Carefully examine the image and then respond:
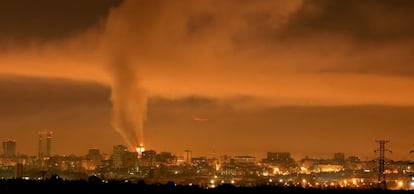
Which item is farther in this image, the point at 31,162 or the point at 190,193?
the point at 31,162

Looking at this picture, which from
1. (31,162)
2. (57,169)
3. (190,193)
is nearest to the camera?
(190,193)

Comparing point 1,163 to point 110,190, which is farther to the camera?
point 1,163

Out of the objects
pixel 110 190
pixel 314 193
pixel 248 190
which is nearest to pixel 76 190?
pixel 110 190

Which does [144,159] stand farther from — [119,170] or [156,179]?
[156,179]

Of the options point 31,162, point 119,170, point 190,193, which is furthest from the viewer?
point 31,162

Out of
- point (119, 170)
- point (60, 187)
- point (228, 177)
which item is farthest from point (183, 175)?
point (60, 187)

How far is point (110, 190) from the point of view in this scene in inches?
2040

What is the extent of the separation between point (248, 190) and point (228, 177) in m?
34.8

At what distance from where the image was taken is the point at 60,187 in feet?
176

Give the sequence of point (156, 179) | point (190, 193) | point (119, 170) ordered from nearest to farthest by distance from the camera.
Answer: point (190, 193) < point (156, 179) < point (119, 170)

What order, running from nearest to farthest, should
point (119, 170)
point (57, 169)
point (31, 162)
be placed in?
1. point (119, 170)
2. point (57, 169)
3. point (31, 162)

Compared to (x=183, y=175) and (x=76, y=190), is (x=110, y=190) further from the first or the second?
(x=183, y=175)

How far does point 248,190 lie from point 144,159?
40913 mm

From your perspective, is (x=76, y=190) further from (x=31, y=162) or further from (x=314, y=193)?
(x=31, y=162)
